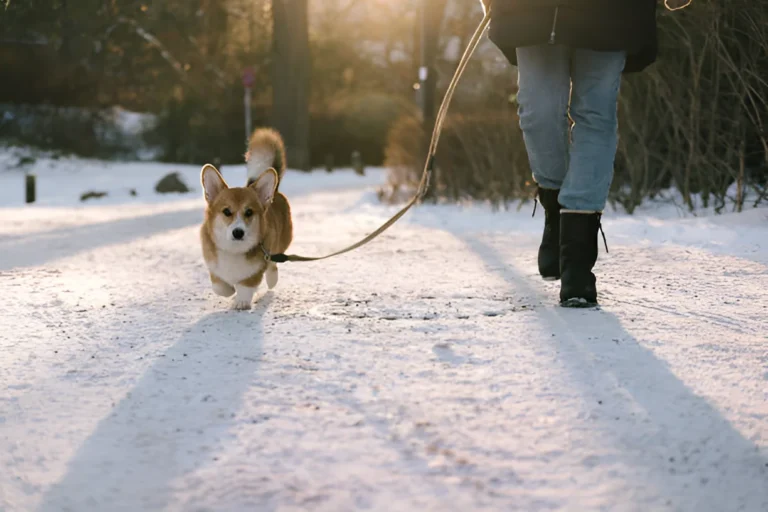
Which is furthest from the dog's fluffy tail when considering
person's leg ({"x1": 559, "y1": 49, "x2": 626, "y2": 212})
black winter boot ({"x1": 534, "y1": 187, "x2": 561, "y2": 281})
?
person's leg ({"x1": 559, "y1": 49, "x2": 626, "y2": 212})

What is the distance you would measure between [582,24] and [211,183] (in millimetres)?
1749

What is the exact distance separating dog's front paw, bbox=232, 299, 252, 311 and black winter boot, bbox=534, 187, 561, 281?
135 cm

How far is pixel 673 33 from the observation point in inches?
269

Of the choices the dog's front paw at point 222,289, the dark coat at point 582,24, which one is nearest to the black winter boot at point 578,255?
the dark coat at point 582,24

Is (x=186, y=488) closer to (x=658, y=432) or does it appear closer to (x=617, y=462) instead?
(x=617, y=462)

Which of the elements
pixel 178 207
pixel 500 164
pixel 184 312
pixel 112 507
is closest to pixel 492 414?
pixel 112 507

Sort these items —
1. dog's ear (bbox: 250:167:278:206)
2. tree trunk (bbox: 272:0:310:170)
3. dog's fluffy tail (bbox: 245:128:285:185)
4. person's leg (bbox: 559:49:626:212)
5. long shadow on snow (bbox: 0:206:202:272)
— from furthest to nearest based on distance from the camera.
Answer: tree trunk (bbox: 272:0:310:170), long shadow on snow (bbox: 0:206:202:272), dog's fluffy tail (bbox: 245:128:285:185), dog's ear (bbox: 250:167:278:206), person's leg (bbox: 559:49:626:212)

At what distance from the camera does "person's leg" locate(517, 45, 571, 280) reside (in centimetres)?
338

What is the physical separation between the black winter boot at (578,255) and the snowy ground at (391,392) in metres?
0.11

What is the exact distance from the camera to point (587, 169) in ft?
10.8

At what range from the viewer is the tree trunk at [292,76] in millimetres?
20469

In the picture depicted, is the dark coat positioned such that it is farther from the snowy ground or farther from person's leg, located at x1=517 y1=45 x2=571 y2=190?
the snowy ground

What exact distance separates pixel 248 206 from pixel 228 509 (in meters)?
2.22

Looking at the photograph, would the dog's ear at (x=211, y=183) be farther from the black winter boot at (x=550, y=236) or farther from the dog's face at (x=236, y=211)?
the black winter boot at (x=550, y=236)
